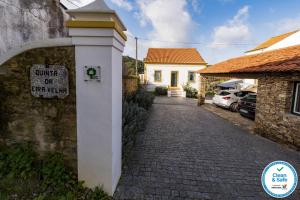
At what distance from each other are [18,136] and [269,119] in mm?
7584

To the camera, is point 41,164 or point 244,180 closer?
point 41,164

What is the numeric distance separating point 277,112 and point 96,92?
6312 millimetres

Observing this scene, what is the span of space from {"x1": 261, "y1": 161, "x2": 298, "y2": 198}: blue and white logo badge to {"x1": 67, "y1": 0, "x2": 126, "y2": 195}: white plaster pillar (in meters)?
2.84

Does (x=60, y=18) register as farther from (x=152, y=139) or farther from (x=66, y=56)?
(x=152, y=139)

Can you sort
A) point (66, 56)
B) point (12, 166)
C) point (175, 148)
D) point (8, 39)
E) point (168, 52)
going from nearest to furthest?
point (66, 56), point (12, 166), point (8, 39), point (175, 148), point (168, 52)

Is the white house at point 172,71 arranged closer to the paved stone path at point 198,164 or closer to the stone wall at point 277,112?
the stone wall at point 277,112

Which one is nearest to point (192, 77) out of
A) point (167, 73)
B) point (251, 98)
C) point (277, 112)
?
point (167, 73)

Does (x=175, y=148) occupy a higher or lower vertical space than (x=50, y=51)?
lower

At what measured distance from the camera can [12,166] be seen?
266cm

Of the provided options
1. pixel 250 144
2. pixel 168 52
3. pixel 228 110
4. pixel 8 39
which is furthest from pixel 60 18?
pixel 168 52

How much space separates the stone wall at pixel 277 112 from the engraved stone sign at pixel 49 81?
251 inches

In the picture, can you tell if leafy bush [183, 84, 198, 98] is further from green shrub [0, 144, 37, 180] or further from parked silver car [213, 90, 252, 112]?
green shrub [0, 144, 37, 180]

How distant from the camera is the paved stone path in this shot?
9.25 ft

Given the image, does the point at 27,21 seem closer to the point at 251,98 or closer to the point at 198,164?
the point at 198,164
